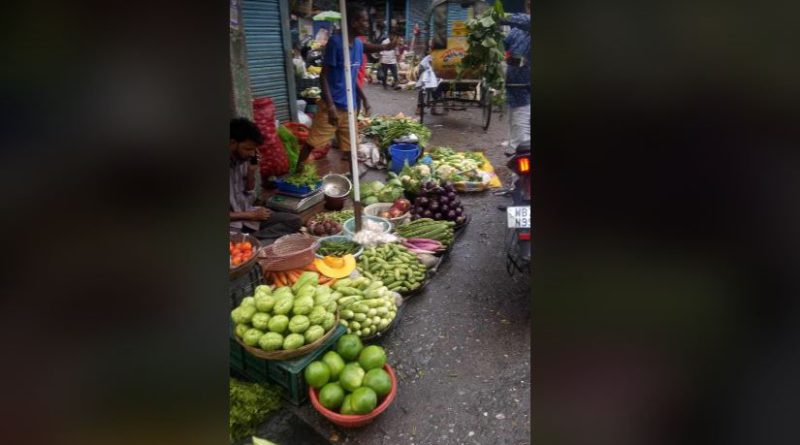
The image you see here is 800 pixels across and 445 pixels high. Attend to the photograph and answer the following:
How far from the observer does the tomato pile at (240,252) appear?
159 inches

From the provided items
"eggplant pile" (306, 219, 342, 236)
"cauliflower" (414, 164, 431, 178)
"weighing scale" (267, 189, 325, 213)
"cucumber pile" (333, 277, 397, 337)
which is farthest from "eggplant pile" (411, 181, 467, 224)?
"cucumber pile" (333, 277, 397, 337)

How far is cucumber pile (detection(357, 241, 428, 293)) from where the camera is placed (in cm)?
511

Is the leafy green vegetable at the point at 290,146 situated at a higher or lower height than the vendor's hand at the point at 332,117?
→ lower

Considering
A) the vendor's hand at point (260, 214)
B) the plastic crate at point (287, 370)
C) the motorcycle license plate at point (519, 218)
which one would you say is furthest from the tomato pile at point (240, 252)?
the motorcycle license plate at point (519, 218)

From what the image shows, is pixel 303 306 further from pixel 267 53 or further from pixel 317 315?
pixel 267 53

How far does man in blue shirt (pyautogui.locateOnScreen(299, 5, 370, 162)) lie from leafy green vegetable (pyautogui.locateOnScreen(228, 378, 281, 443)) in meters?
4.51

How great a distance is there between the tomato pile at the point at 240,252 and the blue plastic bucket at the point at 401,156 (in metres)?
4.94

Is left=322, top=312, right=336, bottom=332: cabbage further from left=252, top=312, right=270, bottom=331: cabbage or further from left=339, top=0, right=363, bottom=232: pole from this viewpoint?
left=339, top=0, right=363, bottom=232: pole

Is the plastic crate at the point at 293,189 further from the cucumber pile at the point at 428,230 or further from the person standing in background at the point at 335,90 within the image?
the cucumber pile at the point at 428,230

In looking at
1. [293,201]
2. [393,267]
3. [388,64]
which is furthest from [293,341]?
[388,64]

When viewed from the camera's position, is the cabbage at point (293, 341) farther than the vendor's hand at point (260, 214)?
No

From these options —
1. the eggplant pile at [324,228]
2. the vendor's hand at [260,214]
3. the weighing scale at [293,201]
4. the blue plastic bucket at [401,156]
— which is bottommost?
the eggplant pile at [324,228]

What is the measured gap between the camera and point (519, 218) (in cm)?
479
